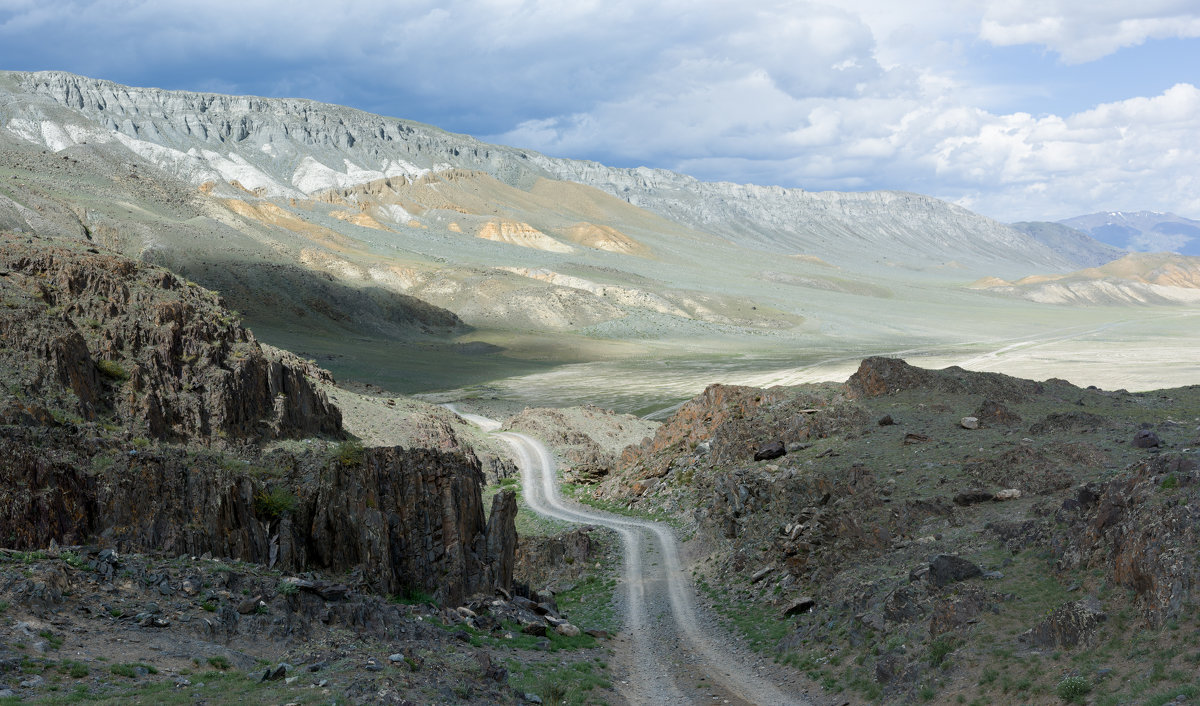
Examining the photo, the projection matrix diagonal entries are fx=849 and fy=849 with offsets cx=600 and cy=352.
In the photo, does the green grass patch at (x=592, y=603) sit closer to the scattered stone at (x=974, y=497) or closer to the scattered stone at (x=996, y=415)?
the scattered stone at (x=974, y=497)

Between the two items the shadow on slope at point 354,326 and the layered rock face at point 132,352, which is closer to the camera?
the layered rock face at point 132,352

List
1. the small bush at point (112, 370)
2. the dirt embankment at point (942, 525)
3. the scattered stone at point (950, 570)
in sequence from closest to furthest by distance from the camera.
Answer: the dirt embankment at point (942, 525) → the scattered stone at point (950, 570) → the small bush at point (112, 370)

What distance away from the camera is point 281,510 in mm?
20328

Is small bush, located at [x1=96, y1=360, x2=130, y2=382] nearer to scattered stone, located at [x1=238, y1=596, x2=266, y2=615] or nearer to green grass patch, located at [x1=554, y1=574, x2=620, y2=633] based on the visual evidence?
green grass patch, located at [x1=554, y1=574, x2=620, y2=633]

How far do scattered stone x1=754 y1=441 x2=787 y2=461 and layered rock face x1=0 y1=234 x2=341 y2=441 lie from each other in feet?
66.9

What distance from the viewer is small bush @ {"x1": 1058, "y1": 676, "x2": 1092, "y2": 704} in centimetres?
1453

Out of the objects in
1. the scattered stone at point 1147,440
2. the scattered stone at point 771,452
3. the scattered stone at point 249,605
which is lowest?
the scattered stone at point 249,605

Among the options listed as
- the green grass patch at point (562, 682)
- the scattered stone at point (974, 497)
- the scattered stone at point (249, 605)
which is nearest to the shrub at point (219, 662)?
the scattered stone at point (249, 605)

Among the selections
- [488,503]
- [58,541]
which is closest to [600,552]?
[488,503]

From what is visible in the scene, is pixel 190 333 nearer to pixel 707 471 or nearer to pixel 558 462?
pixel 707 471

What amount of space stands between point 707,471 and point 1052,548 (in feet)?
66.5

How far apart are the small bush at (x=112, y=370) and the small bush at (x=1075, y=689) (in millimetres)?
30224

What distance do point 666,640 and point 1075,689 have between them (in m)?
11.7

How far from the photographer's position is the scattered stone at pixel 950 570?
19.9 metres
